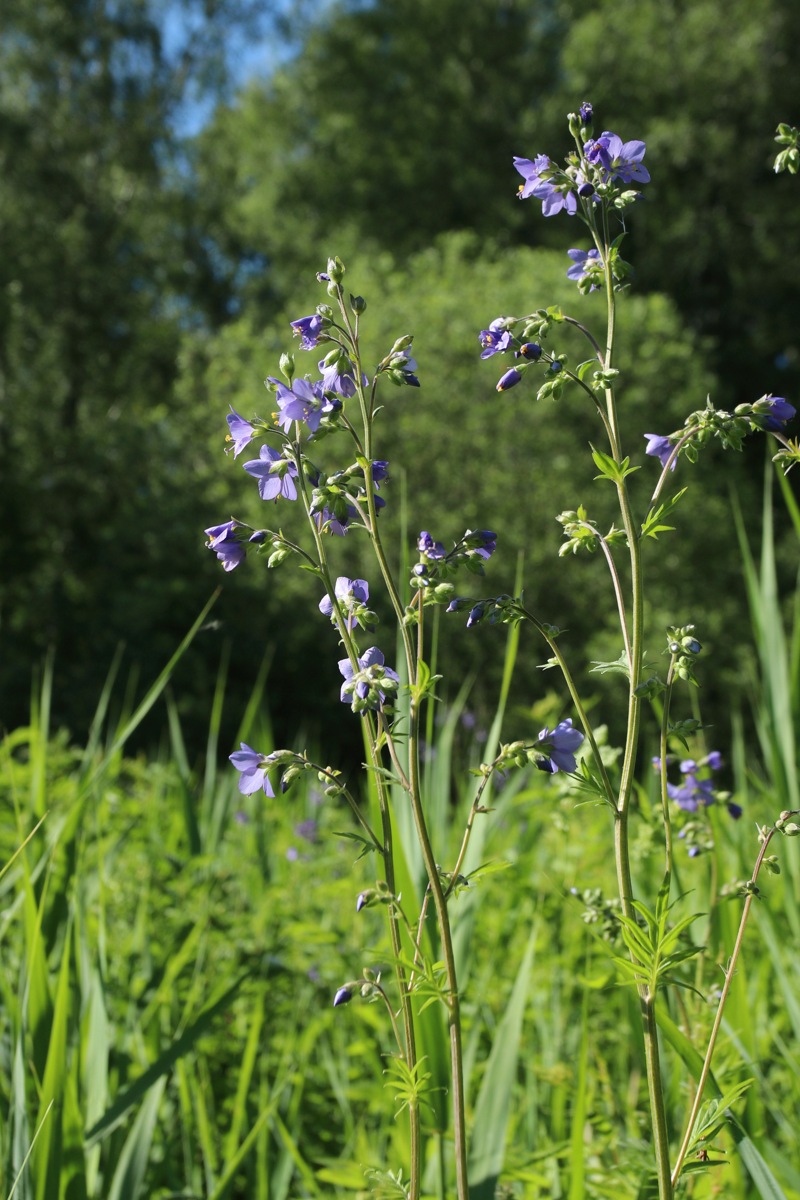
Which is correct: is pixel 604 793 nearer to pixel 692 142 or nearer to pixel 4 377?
pixel 4 377

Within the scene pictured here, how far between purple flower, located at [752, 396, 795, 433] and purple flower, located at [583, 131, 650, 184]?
271 mm

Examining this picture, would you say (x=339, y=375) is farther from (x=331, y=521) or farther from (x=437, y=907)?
(x=437, y=907)

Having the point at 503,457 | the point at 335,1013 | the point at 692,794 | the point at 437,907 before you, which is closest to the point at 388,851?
the point at 437,907

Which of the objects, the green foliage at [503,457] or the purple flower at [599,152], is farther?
the green foliage at [503,457]

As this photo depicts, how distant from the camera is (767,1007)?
2.18 meters

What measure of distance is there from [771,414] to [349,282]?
11787 mm

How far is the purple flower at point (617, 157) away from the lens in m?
1.04

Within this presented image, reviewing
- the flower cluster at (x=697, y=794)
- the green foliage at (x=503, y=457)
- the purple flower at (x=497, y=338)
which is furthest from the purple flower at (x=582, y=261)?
the green foliage at (x=503, y=457)

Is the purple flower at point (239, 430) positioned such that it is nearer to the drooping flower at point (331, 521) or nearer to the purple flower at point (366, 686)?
the drooping flower at point (331, 521)

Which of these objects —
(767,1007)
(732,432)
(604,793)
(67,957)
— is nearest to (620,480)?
(732,432)

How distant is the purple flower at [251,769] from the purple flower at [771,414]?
0.54 meters

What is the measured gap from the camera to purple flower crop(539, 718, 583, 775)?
94 centimetres

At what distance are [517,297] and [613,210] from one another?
36.7 ft

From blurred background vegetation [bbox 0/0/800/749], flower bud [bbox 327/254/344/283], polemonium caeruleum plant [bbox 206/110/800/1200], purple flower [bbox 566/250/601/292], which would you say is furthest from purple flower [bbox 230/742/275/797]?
blurred background vegetation [bbox 0/0/800/749]
